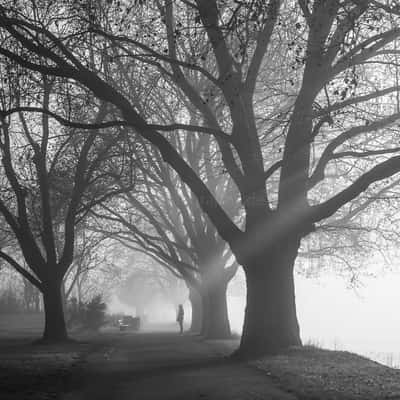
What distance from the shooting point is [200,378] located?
456 inches

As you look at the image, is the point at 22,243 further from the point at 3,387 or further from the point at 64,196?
the point at 3,387

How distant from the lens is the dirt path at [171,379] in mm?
9703

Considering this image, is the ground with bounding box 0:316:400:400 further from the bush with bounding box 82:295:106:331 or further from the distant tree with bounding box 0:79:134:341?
the bush with bounding box 82:295:106:331

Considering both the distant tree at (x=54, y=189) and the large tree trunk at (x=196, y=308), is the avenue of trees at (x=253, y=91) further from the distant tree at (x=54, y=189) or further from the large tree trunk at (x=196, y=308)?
the large tree trunk at (x=196, y=308)

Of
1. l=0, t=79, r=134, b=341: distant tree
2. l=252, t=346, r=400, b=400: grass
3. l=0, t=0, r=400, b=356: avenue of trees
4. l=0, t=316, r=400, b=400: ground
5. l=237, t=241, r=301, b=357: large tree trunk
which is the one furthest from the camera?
l=0, t=79, r=134, b=341: distant tree

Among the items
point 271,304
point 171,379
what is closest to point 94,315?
point 271,304

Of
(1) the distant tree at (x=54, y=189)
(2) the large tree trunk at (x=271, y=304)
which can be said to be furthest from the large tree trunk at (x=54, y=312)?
(2) the large tree trunk at (x=271, y=304)

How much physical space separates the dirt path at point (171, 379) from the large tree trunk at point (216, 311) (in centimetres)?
1088

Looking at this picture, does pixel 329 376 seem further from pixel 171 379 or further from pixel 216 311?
pixel 216 311

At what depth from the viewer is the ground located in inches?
382

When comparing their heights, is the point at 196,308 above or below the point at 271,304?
above

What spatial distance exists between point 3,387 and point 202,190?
686 cm

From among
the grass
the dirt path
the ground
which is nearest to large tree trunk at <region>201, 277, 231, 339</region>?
the dirt path

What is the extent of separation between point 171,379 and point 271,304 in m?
4.94
